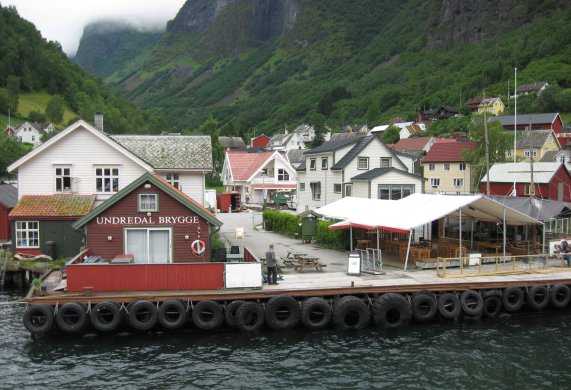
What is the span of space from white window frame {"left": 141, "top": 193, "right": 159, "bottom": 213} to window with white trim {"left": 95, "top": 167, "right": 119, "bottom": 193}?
8108 mm

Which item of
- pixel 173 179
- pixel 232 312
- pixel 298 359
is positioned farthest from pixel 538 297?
pixel 173 179

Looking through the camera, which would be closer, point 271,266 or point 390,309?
point 390,309

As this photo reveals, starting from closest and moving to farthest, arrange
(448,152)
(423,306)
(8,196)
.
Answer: (423,306) < (8,196) < (448,152)

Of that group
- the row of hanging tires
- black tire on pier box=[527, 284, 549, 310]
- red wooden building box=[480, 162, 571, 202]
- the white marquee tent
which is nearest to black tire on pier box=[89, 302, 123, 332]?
the row of hanging tires

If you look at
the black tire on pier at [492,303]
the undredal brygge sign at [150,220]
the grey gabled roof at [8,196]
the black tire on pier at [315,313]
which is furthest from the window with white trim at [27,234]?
the black tire on pier at [492,303]

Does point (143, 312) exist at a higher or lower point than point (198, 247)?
lower

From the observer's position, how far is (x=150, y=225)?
2728 centimetres

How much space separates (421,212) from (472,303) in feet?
18.9

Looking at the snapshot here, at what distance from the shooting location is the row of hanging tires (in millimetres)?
22234

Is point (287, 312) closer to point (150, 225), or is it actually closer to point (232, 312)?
point (232, 312)

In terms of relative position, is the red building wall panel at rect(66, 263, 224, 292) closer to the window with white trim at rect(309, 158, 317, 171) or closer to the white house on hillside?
the white house on hillside

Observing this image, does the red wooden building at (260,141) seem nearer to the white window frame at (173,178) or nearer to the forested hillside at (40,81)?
the forested hillside at (40,81)

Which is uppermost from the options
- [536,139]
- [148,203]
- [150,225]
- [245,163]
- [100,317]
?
[536,139]

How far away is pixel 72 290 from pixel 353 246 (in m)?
18.5
